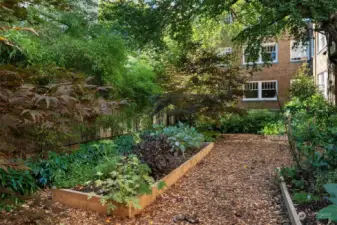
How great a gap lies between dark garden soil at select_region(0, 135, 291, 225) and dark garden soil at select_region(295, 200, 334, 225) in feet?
0.71

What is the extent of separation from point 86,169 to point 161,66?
6.90m

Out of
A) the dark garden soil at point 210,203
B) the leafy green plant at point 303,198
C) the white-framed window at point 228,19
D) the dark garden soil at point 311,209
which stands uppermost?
the white-framed window at point 228,19

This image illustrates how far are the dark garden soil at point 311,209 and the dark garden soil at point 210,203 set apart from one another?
218 millimetres

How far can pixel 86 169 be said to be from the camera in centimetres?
434

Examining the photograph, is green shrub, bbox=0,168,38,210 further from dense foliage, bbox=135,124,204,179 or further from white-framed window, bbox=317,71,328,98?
white-framed window, bbox=317,71,328,98

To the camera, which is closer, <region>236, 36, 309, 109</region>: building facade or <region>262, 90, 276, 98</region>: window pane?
<region>236, 36, 309, 109</region>: building facade

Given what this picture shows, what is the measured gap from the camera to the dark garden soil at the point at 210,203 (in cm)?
218

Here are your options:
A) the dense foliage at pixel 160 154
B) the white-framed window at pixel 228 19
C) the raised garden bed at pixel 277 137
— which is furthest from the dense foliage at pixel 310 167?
the white-framed window at pixel 228 19

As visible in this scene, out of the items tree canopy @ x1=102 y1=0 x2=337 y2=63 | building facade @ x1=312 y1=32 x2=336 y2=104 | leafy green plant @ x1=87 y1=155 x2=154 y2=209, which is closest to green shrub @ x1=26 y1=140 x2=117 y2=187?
leafy green plant @ x1=87 y1=155 x2=154 y2=209

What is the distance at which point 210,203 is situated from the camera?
12.4ft

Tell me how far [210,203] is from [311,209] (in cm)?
122

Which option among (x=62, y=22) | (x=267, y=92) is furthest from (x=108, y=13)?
(x=267, y=92)

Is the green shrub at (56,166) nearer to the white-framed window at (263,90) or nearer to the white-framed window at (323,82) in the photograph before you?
the white-framed window at (323,82)

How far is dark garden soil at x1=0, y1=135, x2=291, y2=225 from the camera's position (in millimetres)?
2180
